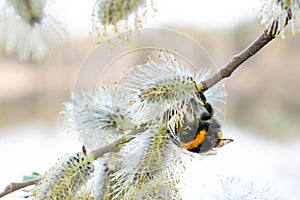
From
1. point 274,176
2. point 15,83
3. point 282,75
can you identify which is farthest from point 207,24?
point 15,83

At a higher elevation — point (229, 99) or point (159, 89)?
point (159, 89)

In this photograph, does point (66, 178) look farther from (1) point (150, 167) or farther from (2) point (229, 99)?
(2) point (229, 99)

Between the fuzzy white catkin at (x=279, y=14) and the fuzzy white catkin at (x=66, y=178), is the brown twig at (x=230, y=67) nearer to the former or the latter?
the fuzzy white catkin at (x=279, y=14)

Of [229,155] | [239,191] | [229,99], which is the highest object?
[239,191]

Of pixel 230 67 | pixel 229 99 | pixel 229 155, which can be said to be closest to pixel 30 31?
pixel 230 67

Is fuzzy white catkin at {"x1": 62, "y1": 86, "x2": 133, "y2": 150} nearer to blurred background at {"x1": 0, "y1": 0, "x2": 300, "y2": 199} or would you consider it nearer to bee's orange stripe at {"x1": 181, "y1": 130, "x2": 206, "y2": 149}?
bee's orange stripe at {"x1": 181, "y1": 130, "x2": 206, "y2": 149}

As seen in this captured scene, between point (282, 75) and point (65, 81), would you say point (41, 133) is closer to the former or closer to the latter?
point (65, 81)
